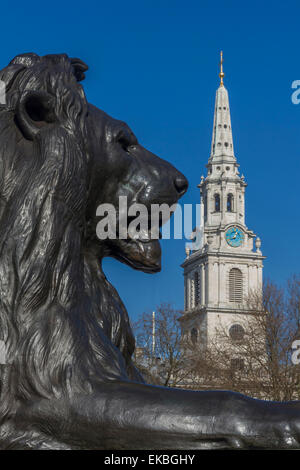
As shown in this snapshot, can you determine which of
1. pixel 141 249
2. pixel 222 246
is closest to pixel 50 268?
pixel 141 249

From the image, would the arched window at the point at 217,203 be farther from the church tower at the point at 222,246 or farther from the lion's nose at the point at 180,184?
the lion's nose at the point at 180,184

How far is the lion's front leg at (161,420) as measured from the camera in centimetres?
170

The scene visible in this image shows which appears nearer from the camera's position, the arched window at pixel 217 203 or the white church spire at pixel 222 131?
the white church spire at pixel 222 131

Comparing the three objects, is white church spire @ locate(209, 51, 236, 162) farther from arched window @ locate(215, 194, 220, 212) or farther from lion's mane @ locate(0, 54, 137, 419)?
lion's mane @ locate(0, 54, 137, 419)

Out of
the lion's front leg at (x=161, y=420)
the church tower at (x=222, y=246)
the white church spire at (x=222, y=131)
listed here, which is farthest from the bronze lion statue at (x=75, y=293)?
the white church spire at (x=222, y=131)

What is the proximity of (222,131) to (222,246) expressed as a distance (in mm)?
11453

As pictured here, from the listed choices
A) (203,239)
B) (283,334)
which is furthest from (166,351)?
(203,239)

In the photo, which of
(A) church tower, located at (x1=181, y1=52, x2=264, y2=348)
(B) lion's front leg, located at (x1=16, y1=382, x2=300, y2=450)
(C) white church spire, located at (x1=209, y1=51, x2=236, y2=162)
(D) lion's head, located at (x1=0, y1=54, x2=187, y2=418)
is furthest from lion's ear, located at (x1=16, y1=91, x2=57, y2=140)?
(C) white church spire, located at (x1=209, y1=51, x2=236, y2=162)

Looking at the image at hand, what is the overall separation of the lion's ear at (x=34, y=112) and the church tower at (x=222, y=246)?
75.2 metres

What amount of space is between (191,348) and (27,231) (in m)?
29.1

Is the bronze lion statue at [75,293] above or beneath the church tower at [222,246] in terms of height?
beneath

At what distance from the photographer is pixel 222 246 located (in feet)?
271

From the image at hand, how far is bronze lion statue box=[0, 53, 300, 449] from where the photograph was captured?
176 centimetres

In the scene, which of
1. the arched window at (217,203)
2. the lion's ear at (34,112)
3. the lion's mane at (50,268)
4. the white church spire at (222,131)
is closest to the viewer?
the lion's mane at (50,268)
